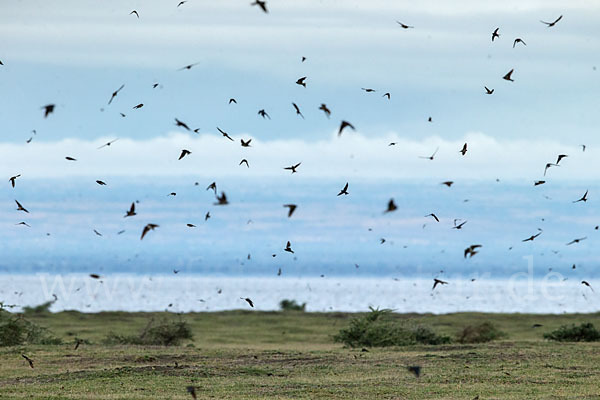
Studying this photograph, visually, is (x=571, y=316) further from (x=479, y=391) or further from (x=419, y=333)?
(x=479, y=391)

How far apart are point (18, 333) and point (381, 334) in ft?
51.1

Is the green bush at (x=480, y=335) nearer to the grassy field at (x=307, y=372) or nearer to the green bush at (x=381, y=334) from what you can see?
the green bush at (x=381, y=334)

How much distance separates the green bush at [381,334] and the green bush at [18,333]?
13.3m

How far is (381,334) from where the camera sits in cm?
4109

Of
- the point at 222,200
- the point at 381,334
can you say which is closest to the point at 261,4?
the point at 222,200

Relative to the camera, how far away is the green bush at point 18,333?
39.6m

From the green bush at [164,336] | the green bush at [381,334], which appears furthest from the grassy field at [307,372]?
the green bush at [164,336]

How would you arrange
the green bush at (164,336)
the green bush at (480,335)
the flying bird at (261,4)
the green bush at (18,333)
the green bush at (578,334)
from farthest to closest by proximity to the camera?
the green bush at (480,335), the green bush at (164,336), the green bush at (578,334), the green bush at (18,333), the flying bird at (261,4)

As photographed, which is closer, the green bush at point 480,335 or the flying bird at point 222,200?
the flying bird at point 222,200

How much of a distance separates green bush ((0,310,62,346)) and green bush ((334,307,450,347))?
13327 millimetres

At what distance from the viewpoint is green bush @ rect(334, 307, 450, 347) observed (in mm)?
41094

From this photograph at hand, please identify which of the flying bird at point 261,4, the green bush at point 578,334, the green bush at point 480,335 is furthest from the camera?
the green bush at point 480,335

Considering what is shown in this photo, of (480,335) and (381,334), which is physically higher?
(480,335)

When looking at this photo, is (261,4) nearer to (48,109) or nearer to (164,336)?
(48,109)
